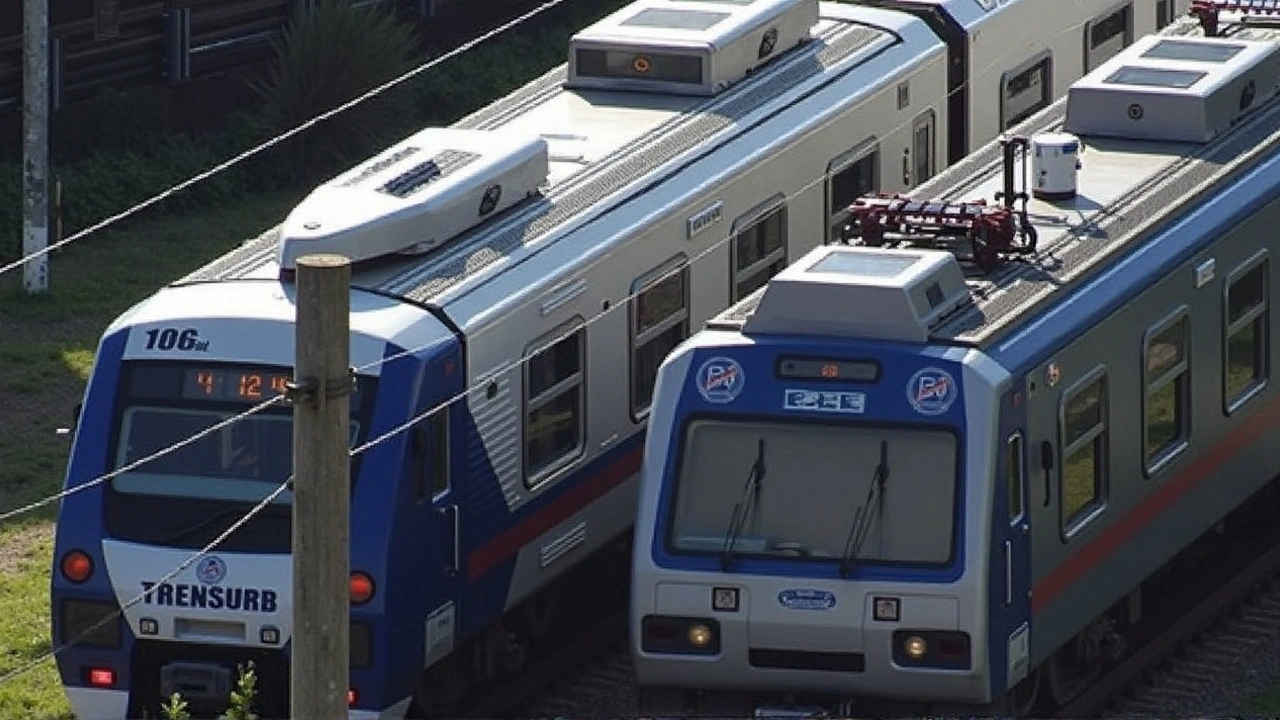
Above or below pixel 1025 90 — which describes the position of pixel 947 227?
above

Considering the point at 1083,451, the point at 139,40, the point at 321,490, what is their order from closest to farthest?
the point at 321,490 < the point at 1083,451 < the point at 139,40

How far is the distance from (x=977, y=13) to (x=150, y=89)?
9.86 meters

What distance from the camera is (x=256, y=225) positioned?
3042 cm

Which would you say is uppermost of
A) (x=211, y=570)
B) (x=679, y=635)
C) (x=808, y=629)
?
(x=211, y=570)

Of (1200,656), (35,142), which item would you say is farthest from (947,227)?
(35,142)

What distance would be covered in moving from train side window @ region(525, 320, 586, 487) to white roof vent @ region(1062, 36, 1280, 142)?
3731 millimetres

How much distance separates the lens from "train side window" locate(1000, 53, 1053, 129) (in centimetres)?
2491

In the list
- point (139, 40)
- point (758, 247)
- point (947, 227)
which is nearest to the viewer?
point (947, 227)

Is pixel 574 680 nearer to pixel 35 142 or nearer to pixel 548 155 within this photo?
pixel 548 155

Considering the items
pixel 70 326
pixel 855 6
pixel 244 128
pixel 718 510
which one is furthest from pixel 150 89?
pixel 718 510

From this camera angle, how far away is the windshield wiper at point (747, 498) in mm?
17469

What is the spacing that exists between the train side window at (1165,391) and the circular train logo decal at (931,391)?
225 centimetres

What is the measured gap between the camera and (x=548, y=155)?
2017cm

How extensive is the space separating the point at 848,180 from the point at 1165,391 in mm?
3583
